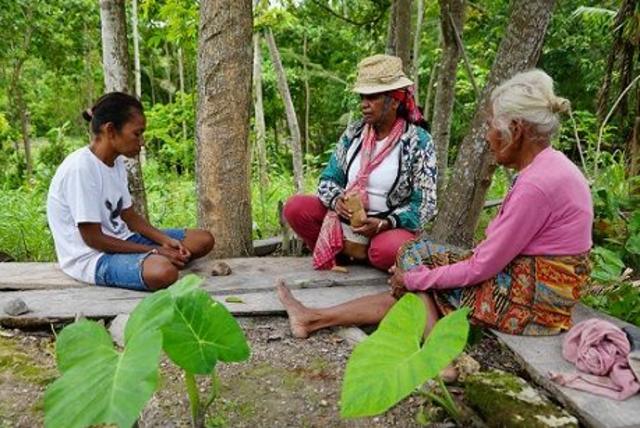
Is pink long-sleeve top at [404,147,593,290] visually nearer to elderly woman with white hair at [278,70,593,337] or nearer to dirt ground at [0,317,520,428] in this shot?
elderly woman with white hair at [278,70,593,337]

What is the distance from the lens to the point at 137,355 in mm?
1636

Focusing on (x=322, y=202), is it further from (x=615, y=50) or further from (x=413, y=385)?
(x=615, y=50)

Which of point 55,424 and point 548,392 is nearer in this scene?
point 55,424

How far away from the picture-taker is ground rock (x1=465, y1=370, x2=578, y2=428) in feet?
6.85

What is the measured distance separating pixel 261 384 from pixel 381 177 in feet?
5.12

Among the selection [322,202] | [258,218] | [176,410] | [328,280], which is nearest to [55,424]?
[176,410]

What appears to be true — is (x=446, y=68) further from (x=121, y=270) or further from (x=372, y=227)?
(x=121, y=270)

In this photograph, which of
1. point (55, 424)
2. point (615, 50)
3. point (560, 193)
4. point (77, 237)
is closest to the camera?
point (55, 424)

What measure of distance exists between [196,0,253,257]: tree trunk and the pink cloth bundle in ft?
7.64

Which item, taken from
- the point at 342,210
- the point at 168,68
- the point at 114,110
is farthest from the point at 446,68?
the point at 168,68

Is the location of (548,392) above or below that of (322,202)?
below

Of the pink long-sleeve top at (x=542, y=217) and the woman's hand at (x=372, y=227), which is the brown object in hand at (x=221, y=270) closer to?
the woman's hand at (x=372, y=227)

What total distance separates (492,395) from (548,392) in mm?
280

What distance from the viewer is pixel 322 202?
3861 mm
